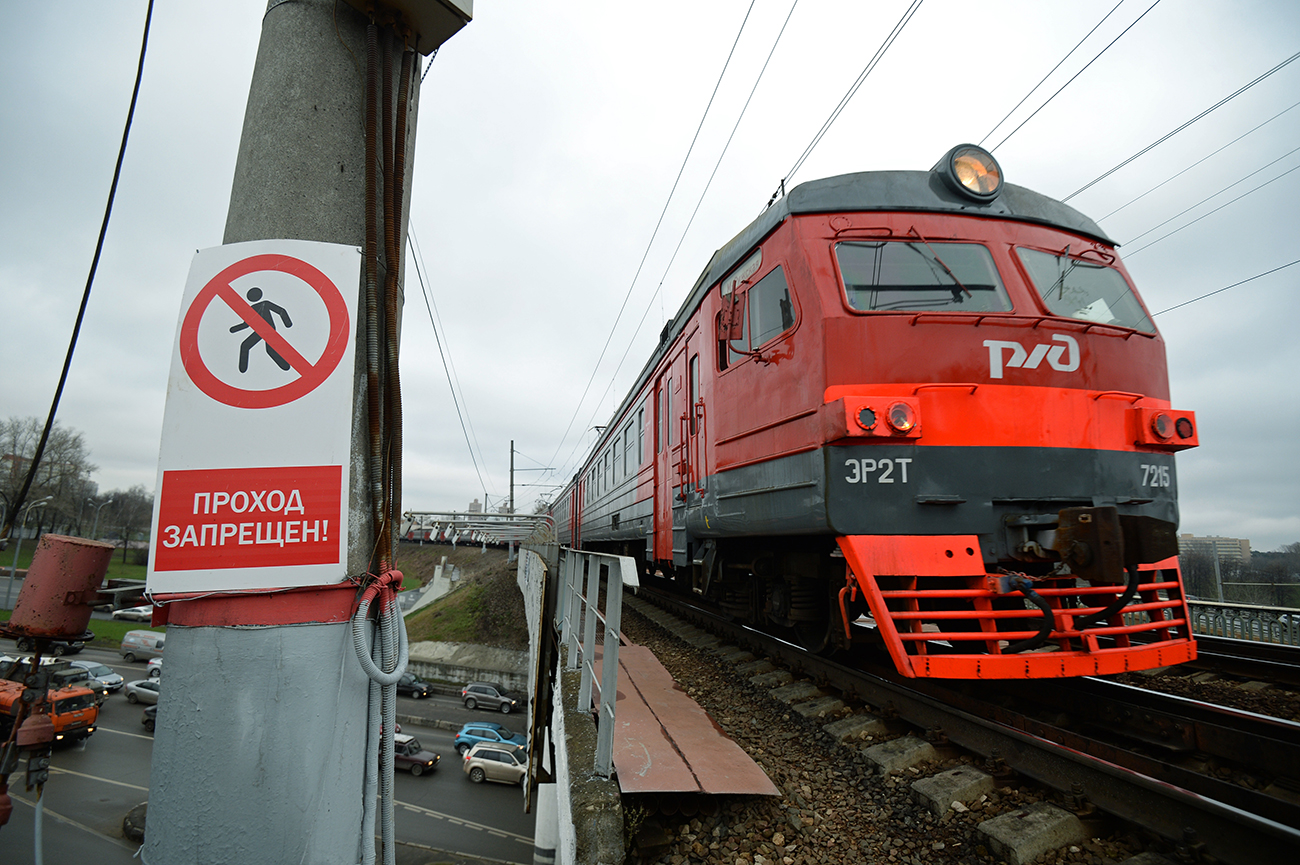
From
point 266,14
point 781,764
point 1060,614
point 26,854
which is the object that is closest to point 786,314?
point 1060,614

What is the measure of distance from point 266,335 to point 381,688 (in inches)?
45.5

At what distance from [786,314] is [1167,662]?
10.1 ft

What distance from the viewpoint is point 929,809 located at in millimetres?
3004

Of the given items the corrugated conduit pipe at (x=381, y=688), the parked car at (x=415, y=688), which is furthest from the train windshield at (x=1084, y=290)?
the parked car at (x=415, y=688)

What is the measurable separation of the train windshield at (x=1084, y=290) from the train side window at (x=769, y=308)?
1654 mm

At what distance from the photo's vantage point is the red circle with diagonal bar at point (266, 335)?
1.92 m

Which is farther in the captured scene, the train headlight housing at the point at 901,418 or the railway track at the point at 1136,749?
the train headlight housing at the point at 901,418

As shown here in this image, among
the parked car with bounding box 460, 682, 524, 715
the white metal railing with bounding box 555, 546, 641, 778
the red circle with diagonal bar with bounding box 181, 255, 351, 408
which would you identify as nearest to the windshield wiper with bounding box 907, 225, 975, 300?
the white metal railing with bounding box 555, 546, 641, 778

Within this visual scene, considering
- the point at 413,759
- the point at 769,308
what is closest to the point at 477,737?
the point at 413,759

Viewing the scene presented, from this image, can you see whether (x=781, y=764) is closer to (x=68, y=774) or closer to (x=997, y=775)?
(x=997, y=775)

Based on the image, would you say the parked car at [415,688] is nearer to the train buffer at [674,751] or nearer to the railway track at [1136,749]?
the train buffer at [674,751]

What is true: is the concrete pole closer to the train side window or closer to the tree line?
the train side window

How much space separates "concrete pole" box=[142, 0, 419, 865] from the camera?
1.74 m

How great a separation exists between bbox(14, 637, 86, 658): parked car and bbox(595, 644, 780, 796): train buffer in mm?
2254
